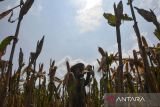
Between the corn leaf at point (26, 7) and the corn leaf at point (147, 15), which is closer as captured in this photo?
the corn leaf at point (26, 7)

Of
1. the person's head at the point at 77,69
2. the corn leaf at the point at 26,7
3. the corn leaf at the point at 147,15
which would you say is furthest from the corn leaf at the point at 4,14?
the corn leaf at the point at 147,15

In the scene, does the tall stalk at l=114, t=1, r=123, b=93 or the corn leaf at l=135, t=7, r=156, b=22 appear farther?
the corn leaf at l=135, t=7, r=156, b=22

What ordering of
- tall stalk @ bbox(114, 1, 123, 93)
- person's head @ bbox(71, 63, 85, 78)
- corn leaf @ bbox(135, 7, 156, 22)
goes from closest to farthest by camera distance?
tall stalk @ bbox(114, 1, 123, 93)
corn leaf @ bbox(135, 7, 156, 22)
person's head @ bbox(71, 63, 85, 78)

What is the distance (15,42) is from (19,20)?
46 cm

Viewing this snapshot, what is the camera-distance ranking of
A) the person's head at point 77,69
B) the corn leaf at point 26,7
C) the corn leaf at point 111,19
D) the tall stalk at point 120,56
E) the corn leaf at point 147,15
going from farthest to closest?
the corn leaf at point 111,19, the person's head at point 77,69, the corn leaf at point 147,15, the tall stalk at point 120,56, the corn leaf at point 26,7

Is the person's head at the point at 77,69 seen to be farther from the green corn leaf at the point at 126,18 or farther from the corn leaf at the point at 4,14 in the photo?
the corn leaf at the point at 4,14

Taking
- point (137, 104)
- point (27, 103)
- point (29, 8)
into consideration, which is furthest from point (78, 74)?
point (29, 8)

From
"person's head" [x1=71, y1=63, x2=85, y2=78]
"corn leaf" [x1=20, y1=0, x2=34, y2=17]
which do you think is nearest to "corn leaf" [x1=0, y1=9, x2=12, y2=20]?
"corn leaf" [x1=20, y1=0, x2=34, y2=17]

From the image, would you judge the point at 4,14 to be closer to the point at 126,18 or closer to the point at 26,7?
the point at 26,7

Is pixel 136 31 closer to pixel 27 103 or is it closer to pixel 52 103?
pixel 27 103

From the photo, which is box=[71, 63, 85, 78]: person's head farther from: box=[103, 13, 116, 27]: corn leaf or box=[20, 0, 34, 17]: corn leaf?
box=[20, 0, 34, 17]: corn leaf

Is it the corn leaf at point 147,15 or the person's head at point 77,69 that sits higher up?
the corn leaf at point 147,15

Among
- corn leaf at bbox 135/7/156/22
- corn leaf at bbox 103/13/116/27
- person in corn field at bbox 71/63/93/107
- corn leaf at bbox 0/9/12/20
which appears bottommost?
person in corn field at bbox 71/63/93/107

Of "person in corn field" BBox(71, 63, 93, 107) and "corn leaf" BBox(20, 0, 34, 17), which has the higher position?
"corn leaf" BBox(20, 0, 34, 17)
